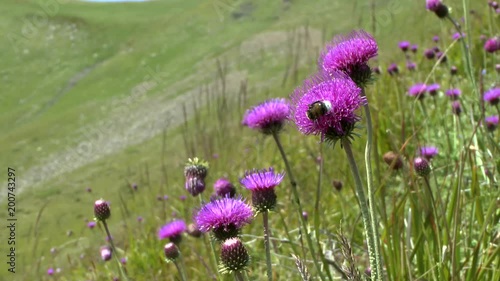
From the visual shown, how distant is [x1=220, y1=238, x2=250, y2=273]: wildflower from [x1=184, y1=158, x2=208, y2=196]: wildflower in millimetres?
737

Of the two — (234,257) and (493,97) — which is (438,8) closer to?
(493,97)

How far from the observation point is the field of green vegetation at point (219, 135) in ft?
7.38

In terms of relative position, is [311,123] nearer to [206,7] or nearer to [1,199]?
[1,199]

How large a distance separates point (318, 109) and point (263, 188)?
549 millimetres

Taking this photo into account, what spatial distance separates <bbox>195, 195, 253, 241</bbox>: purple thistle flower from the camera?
173cm

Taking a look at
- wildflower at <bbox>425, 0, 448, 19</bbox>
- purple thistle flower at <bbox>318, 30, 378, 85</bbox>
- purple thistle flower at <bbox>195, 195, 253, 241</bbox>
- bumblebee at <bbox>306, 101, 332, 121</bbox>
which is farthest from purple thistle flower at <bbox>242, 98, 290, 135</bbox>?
wildflower at <bbox>425, 0, 448, 19</bbox>

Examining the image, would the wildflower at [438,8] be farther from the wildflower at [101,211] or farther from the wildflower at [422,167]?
the wildflower at [101,211]

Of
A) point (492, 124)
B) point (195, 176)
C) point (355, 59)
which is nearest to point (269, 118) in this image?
point (195, 176)

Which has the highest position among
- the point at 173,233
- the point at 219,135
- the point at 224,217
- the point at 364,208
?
the point at 219,135

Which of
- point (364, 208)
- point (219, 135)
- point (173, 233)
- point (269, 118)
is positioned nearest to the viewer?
point (364, 208)

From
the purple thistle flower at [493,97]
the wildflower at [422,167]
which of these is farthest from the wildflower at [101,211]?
the purple thistle flower at [493,97]

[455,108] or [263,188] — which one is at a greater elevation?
[455,108]

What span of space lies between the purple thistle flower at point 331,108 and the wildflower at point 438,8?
1478 mm

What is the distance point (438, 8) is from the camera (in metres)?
2.72
